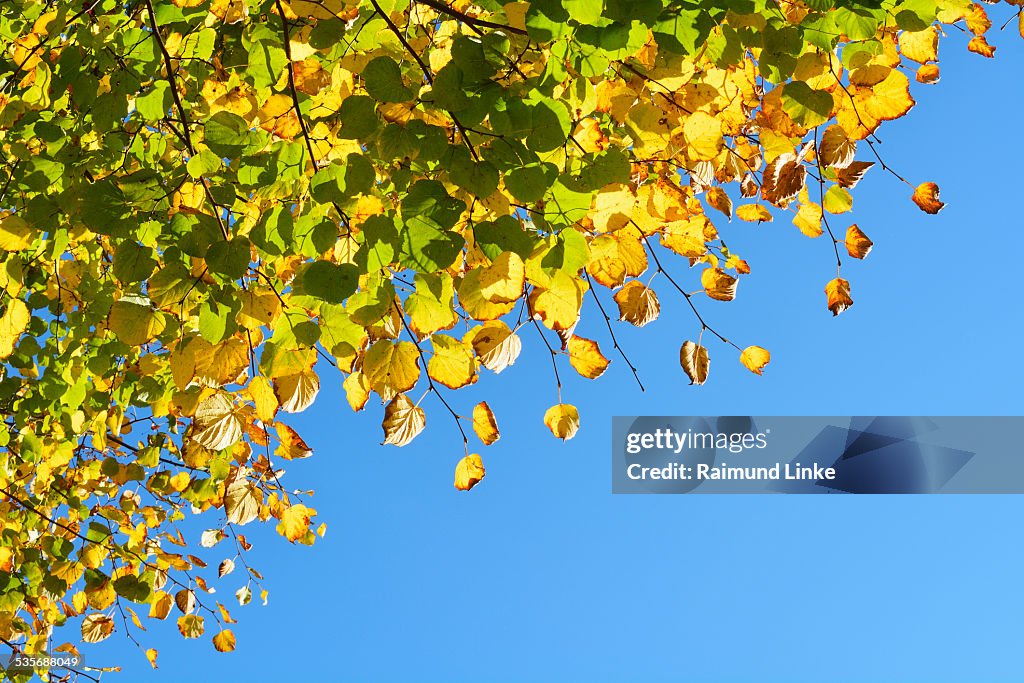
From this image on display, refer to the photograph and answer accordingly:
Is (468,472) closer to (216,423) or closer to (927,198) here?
(216,423)

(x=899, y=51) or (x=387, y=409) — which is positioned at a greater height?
(x=899, y=51)

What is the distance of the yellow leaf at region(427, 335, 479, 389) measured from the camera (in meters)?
1.38

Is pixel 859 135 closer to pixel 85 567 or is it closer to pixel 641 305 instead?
pixel 641 305

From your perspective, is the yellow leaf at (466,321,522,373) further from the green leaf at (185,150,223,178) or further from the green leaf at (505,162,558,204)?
the green leaf at (185,150,223,178)

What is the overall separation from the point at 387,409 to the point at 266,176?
17.3 inches

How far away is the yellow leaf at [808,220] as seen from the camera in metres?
1.82

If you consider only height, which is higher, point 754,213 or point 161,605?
point 754,213

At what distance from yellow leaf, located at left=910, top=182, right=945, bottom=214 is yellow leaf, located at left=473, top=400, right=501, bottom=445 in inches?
37.4

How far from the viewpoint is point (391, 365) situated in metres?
1.34

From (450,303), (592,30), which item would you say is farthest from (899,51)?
(450,303)

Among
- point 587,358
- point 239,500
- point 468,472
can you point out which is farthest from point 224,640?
point 587,358

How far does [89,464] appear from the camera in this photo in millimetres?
3211

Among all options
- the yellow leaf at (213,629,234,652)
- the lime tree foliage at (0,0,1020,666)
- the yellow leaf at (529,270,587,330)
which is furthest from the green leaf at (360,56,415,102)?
the yellow leaf at (213,629,234,652)

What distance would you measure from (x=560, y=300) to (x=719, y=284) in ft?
1.93
